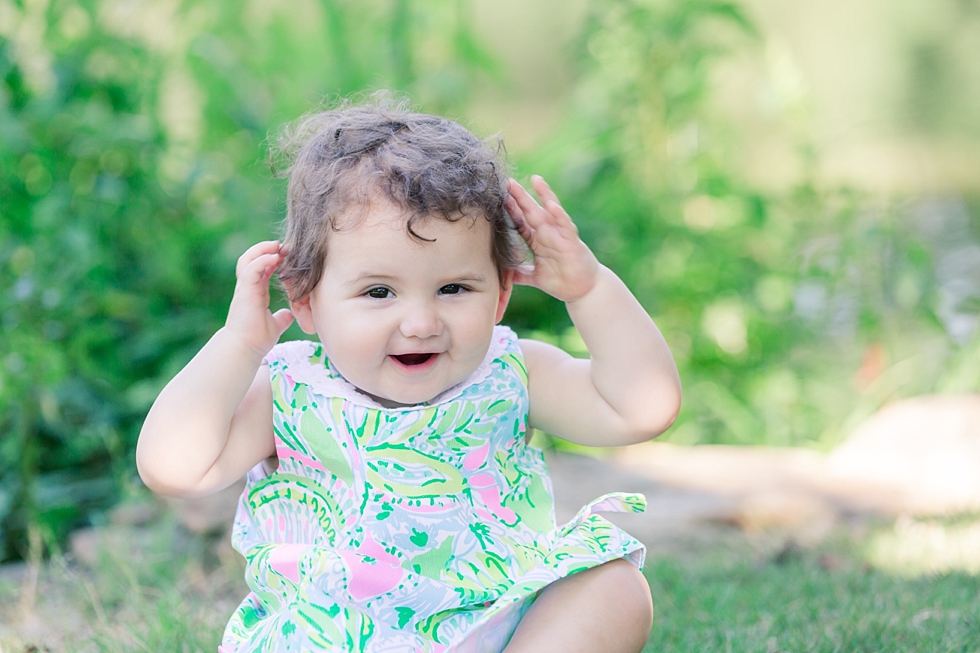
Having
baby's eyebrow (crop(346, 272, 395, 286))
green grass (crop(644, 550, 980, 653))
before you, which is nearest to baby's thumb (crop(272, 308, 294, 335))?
baby's eyebrow (crop(346, 272, 395, 286))

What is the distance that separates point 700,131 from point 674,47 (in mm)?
470

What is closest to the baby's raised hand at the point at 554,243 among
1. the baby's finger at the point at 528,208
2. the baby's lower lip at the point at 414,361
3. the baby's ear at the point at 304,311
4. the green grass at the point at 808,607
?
the baby's finger at the point at 528,208

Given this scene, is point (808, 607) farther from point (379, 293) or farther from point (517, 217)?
point (379, 293)

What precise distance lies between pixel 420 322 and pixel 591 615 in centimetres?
52

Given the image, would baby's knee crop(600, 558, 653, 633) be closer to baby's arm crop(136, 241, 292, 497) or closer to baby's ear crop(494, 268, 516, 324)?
baby's ear crop(494, 268, 516, 324)

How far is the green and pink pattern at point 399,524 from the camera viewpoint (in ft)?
5.07

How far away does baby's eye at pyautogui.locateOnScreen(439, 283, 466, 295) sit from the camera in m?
1.60

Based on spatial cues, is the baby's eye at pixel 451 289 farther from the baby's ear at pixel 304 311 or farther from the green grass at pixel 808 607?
the green grass at pixel 808 607

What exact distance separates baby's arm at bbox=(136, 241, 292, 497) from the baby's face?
0.12m

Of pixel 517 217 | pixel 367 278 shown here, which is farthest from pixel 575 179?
pixel 367 278

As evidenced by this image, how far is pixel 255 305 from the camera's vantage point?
1676 millimetres

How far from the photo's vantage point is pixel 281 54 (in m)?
4.23

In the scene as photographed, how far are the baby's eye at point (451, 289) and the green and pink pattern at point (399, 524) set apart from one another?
18cm

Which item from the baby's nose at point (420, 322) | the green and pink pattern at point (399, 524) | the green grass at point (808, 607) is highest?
the baby's nose at point (420, 322)
